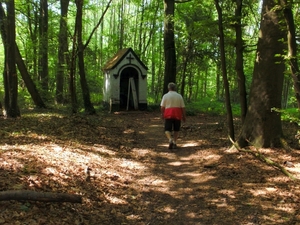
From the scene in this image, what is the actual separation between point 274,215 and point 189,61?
16.7 m

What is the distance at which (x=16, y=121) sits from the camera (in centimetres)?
1027

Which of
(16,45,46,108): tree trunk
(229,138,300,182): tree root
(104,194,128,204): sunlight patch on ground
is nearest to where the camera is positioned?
(104,194,128,204): sunlight patch on ground

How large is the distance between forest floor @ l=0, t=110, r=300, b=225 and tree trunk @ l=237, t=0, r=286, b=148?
0.43 metres

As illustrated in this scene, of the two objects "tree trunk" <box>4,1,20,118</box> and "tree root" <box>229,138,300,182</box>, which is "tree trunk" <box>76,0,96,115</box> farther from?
"tree root" <box>229,138,300,182</box>

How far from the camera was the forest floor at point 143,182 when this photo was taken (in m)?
4.03

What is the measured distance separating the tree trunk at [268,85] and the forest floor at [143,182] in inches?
16.9

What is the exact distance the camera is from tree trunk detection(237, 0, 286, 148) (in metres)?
6.55

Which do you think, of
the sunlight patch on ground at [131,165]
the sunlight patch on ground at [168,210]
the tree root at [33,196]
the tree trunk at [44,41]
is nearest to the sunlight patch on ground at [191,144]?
the sunlight patch on ground at [131,165]

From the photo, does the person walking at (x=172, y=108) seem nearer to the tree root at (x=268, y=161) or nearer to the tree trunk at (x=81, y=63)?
the tree root at (x=268, y=161)

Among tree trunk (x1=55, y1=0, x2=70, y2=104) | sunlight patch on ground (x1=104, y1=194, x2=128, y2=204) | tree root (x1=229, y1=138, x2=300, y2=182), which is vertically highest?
tree trunk (x1=55, y1=0, x2=70, y2=104)

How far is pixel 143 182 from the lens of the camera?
578 cm

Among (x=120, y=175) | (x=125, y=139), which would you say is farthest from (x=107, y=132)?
(x=120, y=175)

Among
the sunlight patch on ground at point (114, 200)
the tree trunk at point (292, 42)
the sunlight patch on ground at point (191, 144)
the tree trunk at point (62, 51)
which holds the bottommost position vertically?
the sunlight patch on ground at point (114, 200)

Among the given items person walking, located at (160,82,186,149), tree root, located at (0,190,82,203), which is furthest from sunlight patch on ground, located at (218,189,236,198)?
person walking, located at (160,82,186,149)
